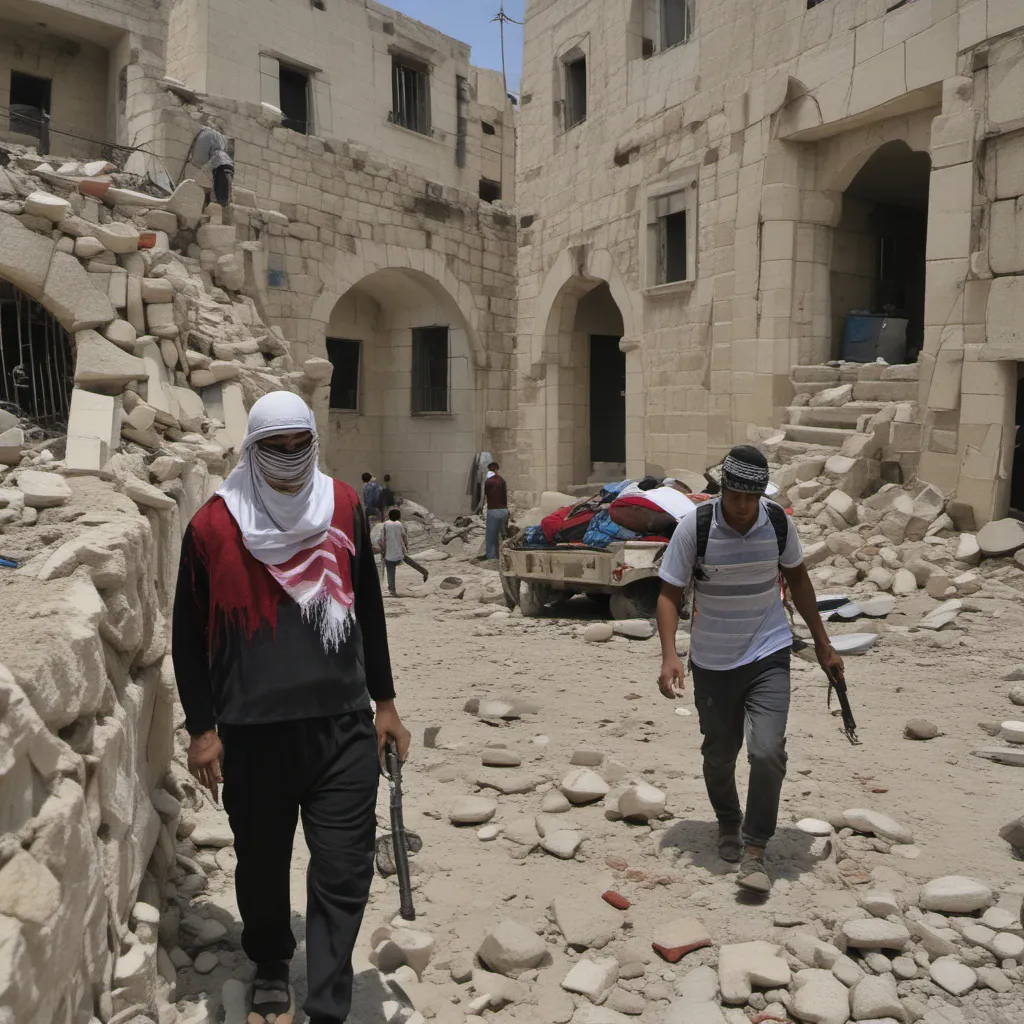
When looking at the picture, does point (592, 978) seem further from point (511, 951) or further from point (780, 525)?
point (780, 525)

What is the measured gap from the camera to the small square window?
12.9 metres

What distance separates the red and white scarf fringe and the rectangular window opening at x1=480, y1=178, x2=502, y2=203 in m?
20.3

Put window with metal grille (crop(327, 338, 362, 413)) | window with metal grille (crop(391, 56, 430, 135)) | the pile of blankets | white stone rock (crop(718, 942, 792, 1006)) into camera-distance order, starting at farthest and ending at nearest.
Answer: window with metal grille (crop(391, 56, 430, 135)), window with metal grille (crop(327, 338, 362, 413)), the pile of blankets, white stone rock (crop(718, 942, 792, 1006))

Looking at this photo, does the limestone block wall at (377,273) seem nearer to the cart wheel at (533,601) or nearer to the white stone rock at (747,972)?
the cart wheel at (533,601)

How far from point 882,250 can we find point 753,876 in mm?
11254

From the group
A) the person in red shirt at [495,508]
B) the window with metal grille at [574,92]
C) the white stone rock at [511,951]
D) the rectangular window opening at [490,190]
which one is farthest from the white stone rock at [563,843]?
the rectangular window opening at [490,190]

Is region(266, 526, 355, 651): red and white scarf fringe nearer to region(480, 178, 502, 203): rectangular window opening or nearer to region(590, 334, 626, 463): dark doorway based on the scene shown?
region(590, 334, 626, 463): dark doorway

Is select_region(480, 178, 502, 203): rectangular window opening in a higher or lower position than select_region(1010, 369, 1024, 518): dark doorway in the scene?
higher

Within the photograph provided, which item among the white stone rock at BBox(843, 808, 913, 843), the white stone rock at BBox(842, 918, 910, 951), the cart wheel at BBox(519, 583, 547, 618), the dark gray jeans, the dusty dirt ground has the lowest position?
the cart wheel at BBox(519, 583, 547, 618)

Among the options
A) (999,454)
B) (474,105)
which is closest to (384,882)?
(999,454)

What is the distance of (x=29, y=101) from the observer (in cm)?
1730

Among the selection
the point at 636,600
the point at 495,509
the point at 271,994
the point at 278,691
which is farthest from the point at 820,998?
the point at 495,509

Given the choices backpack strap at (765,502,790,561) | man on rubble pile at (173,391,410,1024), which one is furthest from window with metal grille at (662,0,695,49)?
man on rubble pile at (173,391,410,1024)

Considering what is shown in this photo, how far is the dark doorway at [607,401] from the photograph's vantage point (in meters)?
16.4
